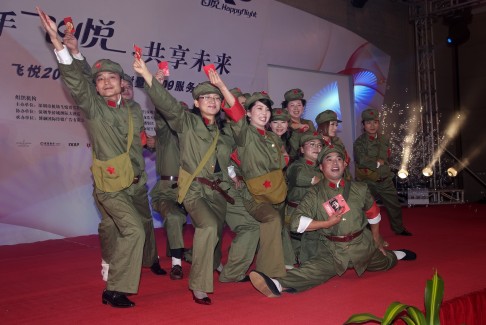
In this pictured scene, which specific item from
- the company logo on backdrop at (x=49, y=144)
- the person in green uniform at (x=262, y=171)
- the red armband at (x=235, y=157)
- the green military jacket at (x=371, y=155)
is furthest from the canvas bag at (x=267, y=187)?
the company logo on backdrop at (x=49, y=144)

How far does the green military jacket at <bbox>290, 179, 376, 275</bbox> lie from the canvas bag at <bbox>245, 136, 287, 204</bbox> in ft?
0.65

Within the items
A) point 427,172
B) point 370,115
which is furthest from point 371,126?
point 427,172

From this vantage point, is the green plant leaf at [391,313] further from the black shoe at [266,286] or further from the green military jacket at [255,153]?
the green military jacket at [255,153]

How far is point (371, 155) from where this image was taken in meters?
5.96

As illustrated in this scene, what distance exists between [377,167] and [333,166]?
229 cm

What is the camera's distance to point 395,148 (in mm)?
10398

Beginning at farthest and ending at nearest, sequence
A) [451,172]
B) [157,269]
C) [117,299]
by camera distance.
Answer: [451,172] < [157,269] < [117,299]

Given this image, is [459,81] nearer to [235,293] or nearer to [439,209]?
[439,209]

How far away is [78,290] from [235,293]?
1.17m

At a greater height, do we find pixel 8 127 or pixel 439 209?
pixel 8 127

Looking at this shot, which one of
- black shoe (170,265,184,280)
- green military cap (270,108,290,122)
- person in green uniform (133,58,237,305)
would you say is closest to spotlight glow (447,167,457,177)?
green military cap (270,108,290,122)

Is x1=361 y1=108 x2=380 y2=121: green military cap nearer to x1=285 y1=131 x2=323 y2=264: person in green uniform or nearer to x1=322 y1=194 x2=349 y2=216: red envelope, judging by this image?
x1=285 y1=131 x2=323 y2=264: person in green uniform

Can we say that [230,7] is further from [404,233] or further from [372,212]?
[372,212]

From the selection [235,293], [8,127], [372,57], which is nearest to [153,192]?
[235,293]
